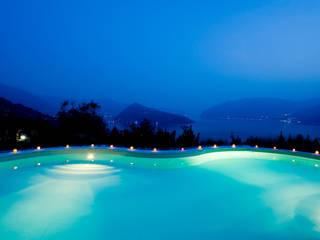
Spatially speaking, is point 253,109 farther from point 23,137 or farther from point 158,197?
point 158,197

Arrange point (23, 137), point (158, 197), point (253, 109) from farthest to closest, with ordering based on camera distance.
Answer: point (253, 109) → point (23, 137) → point (158, 197)

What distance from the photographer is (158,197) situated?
443 cm

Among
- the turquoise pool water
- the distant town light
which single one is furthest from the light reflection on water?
the distant town light

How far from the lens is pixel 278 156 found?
23.1 feet

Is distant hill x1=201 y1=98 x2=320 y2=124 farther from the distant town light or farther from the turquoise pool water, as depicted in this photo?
the distant town light

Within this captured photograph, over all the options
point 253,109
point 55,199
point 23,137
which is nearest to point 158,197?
point 55,199

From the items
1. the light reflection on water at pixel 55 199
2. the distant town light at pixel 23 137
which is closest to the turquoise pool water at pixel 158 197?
the light reflection on water at pixel 55 199

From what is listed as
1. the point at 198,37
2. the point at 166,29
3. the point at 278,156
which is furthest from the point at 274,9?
the point at 166,29

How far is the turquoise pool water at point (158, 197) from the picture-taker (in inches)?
126

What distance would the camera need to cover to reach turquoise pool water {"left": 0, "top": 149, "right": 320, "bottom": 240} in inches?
126

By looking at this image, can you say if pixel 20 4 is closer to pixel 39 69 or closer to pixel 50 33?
pixel 50 33

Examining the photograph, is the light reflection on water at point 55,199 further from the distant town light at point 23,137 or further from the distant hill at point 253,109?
the distant hill at point 253,109

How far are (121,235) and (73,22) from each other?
32789 millimetres

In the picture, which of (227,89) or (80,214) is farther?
(227,89)
